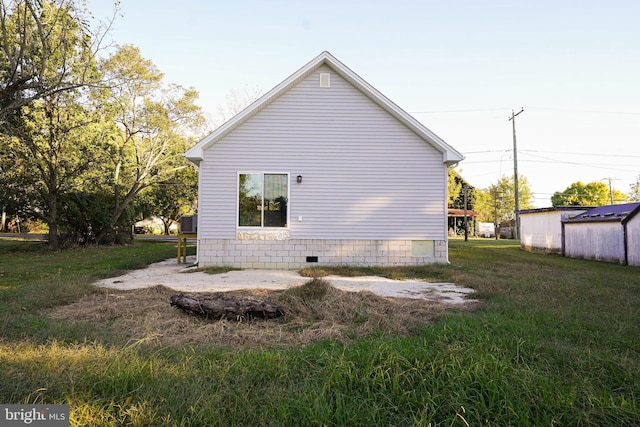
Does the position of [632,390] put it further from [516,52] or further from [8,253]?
[8,253]

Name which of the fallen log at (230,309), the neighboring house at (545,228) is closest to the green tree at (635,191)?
the neighboring house at (545,228)

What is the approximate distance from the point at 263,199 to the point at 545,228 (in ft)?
49.6

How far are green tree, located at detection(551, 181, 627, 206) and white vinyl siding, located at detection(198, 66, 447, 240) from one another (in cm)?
5910

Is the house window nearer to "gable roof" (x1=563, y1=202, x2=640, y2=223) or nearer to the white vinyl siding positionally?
the white vinyl siding

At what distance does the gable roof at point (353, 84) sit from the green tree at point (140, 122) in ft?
37.4

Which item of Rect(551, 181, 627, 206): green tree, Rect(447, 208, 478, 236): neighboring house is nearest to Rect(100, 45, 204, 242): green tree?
Rect(447, 208, 478, 236): neighboring house

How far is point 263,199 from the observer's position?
11.1 metres

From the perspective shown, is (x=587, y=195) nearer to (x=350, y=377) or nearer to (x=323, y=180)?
(x=323, y=180)

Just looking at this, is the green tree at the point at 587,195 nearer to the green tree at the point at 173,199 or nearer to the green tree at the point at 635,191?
the green tree at the point at 635,191

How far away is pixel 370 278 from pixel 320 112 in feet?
17.1

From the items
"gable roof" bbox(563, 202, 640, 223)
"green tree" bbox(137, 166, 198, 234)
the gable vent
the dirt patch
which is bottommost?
the dirt patch

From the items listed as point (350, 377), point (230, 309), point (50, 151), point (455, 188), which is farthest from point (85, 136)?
point (455, 188)

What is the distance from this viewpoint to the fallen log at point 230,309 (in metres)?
4.91

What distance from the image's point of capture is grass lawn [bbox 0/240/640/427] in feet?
7.88
